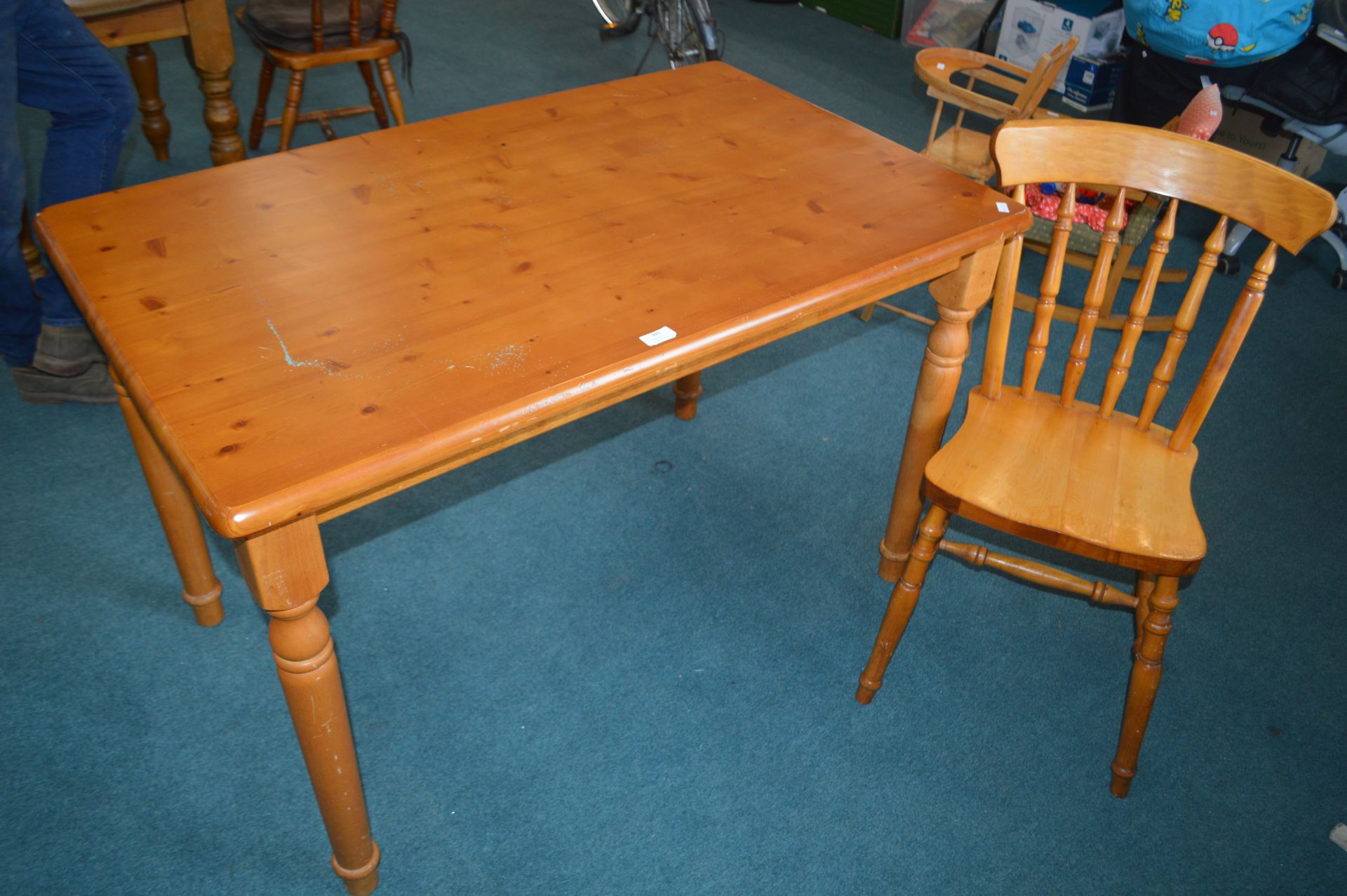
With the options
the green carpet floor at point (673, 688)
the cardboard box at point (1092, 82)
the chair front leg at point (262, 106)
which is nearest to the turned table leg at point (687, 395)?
the green carpet floor at point (673, 688)

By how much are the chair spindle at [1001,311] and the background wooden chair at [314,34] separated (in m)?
2.07

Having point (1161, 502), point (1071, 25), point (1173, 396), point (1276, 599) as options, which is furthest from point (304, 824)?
point (1071, 25)

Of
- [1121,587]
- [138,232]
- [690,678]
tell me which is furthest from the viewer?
[1121,587]

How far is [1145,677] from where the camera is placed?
164 cm

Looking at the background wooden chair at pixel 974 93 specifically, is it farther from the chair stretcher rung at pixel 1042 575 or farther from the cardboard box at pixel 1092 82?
the cardboard box at pixel 1092 82

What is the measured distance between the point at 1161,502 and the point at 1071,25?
113 inches

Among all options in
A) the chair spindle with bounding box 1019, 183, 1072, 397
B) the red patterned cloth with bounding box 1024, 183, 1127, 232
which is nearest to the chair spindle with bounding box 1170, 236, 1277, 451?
the chair spindle with bounding box 1019, 183, 1072, 397

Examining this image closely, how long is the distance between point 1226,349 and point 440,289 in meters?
1.18

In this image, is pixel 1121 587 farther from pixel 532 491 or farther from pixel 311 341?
pixel 311 341

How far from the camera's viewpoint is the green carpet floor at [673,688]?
1.62m

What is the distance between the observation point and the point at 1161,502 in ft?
5.31

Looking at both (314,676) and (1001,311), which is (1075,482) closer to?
(1001,311)

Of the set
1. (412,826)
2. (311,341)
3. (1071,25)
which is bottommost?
(412,826)

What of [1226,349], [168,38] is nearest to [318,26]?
[168,38]
